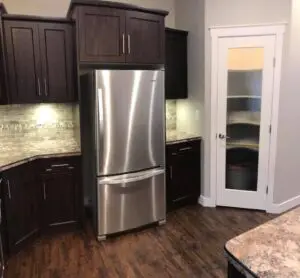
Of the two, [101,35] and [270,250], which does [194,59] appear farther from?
[270,250]

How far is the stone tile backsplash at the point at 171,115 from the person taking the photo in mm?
4355

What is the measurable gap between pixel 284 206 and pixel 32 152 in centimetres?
306

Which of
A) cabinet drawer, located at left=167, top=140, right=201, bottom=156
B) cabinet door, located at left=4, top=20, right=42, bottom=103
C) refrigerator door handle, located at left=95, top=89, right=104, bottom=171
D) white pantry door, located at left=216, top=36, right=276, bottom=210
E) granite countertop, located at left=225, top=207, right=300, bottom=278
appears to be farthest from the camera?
cabinet drawer, located at left=167, top=140, right=201, bottom=156

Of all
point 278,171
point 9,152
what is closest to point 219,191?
point 278,171

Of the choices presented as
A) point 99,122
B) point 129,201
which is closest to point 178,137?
point 129,201

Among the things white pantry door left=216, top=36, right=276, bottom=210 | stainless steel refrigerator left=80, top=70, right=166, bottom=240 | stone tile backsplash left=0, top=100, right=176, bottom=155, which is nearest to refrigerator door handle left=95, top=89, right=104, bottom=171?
stainless steel refrigerator left=80, top=70, right=166, bottom=240

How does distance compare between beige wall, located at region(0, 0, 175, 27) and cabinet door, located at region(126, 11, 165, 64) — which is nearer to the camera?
cabinet door, located at region(126, 11, 165, 64)

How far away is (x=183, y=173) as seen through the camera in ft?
12.6

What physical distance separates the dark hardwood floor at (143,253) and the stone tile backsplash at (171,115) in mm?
1404

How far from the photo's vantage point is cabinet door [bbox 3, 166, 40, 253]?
273 centimetres

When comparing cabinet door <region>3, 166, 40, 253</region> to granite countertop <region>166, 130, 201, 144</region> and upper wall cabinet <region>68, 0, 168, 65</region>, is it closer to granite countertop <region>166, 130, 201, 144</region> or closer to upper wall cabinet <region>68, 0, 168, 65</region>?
upper wall cabinet <region>68, 0, 168, 65</region>

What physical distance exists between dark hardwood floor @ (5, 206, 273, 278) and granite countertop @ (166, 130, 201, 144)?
0.96 meters

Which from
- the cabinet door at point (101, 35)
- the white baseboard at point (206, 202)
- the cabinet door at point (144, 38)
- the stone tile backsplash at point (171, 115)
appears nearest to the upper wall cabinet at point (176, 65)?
the stone tile backsplash at point (171, 115)

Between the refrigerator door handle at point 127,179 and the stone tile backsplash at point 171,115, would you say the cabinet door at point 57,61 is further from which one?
the stone tile backsplash at point 171,115
